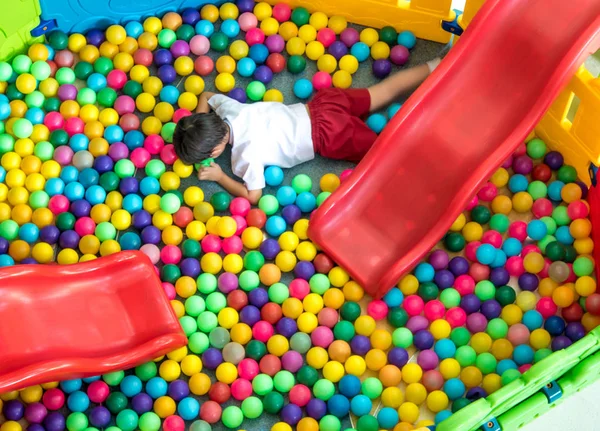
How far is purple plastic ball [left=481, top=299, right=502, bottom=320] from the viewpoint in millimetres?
2234

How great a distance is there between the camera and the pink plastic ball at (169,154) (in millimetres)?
2469

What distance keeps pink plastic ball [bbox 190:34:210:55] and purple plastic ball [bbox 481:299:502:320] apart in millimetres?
1076

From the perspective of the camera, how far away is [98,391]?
216cm

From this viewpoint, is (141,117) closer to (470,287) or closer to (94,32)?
(94,32)

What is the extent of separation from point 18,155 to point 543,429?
152 centimetres

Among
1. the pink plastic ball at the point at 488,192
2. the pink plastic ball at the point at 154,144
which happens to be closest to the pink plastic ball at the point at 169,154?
→ the pink plastic ball at the point at 154,144

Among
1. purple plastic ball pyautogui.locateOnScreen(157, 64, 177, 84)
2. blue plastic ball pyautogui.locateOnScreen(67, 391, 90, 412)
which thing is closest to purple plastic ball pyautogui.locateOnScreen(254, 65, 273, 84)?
purple plastic ball pyautogui.locateOnScreen(157, 64, 177, 84)

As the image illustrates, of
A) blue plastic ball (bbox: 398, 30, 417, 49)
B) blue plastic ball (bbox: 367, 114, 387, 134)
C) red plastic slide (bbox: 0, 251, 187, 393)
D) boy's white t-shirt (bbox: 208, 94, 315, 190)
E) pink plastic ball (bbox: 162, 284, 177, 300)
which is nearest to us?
red plastic slide (bbox: 0, 251, 187, 393)

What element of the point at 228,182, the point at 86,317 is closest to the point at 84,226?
the point at 86,317

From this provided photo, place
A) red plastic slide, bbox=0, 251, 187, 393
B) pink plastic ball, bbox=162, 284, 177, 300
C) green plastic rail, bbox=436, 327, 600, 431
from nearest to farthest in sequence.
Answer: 1. green plastic rail, bbox=436, 327, 600, 431
2. red plastic slide, bbox=0, 251, 187, 393
3. pink plastic ball, bbox=162, 284, 177, 300

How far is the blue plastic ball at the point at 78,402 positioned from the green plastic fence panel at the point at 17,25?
100cm

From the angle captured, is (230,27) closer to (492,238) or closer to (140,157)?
(140,157)

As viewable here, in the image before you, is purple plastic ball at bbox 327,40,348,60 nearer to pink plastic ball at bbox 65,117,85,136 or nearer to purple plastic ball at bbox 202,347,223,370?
pink plastic ball at bbox 65,117,85,136

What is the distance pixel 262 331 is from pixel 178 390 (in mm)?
246
